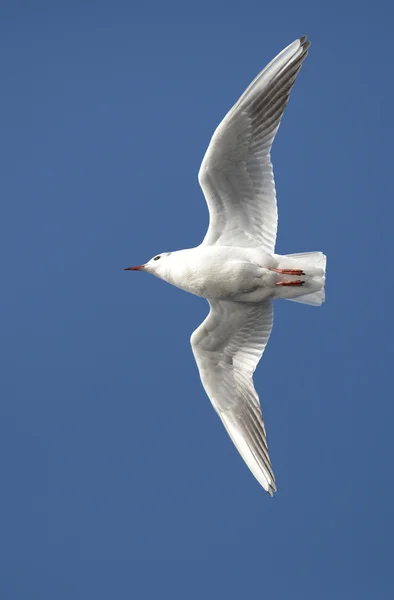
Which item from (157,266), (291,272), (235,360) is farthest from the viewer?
(235,360)

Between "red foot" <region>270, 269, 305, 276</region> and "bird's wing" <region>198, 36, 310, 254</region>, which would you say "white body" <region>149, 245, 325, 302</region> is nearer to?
"red foot" <region>270, 269, 305, 276</region>

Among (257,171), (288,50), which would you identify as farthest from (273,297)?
(288,50)

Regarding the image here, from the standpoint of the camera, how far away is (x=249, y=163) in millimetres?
9758

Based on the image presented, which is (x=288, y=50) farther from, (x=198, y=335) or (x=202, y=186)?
(x=198, y=335)

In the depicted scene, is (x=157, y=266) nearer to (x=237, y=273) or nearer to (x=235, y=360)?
(x=237, y=273)

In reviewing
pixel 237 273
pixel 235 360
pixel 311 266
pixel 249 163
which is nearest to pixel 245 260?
pixel 237 273

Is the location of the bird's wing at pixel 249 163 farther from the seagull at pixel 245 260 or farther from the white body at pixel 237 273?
the white body at pixel 237 273

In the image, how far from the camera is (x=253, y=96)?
9.59 meters

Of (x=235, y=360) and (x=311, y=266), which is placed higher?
(x=311, y=266)

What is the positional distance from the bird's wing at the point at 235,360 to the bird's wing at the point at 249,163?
56 centimetres

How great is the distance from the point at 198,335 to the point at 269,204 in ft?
3.65

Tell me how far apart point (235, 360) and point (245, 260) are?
0.94 metres

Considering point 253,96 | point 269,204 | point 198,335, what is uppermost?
point 253,96

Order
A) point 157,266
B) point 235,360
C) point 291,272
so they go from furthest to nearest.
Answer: point 235,360 → point 157,266 → point 291,272
